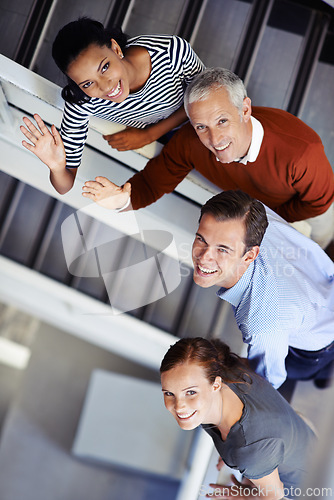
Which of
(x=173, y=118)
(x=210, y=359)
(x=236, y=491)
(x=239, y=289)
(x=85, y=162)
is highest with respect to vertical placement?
(x=173, y=118)

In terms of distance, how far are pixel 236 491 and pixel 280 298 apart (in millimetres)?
766

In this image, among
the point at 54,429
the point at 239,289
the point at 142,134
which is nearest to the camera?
the point at 239,289

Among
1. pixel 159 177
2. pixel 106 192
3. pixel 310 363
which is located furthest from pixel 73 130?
pixel 310 363

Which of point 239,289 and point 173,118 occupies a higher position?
point 173,118

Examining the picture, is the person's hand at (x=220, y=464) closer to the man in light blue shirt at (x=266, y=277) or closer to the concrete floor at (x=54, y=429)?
the man in light blue shirt at (x=266, y=277)

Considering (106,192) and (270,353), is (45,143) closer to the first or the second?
(106,192)

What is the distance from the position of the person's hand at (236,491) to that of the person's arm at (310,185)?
3.03 ft

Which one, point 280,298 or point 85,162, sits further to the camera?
point 85,162

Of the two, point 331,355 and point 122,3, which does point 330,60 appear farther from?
point 331,355

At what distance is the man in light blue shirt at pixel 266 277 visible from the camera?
126cm

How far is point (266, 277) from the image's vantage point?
54.4 inches

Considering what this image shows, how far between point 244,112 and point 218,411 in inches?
34.9

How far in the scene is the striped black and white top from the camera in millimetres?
1374

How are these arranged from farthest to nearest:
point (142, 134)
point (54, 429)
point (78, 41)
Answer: point (54, 429) < point (142, 134) < point (78, 41)
